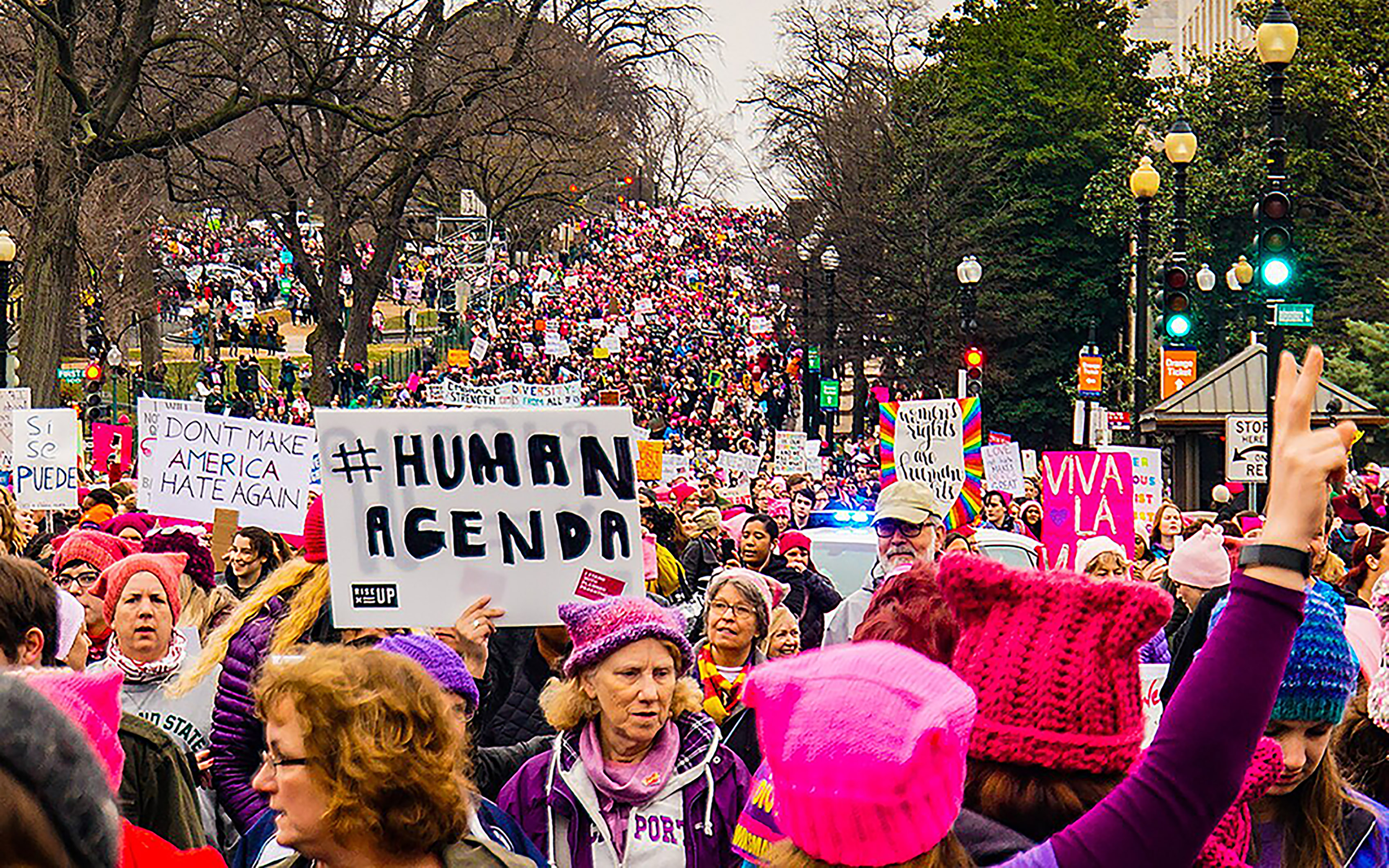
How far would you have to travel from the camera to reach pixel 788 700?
3164mm

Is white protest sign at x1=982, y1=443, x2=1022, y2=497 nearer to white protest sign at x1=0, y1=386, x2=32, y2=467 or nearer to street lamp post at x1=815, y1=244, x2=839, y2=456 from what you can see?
white protest sign at x1=0, y1=386, x2=32, y2=467

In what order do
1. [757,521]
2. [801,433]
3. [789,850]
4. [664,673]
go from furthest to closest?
[801,433] → [757,521] → [664,673] → [789,850]

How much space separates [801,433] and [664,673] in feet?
97.0

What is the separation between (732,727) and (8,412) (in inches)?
662

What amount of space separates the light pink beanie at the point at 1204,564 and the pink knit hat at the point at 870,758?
6544mm

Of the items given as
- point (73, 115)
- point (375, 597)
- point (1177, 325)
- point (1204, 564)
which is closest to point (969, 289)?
point (1177, 325)

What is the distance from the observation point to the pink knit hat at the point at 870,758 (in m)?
2.97

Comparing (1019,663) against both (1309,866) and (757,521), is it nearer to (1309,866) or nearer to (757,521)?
(1309,866)

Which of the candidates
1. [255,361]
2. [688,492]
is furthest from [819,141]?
[688,492]

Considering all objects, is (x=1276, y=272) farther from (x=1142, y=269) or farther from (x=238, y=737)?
(x=238, y=737)

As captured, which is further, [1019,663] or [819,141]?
[819,141]

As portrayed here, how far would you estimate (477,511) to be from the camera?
6.64 meters

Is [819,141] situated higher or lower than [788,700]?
higher

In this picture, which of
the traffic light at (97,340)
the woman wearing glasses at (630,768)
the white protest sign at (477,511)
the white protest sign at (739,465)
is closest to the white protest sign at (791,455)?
the white protest sign at (739,465)
